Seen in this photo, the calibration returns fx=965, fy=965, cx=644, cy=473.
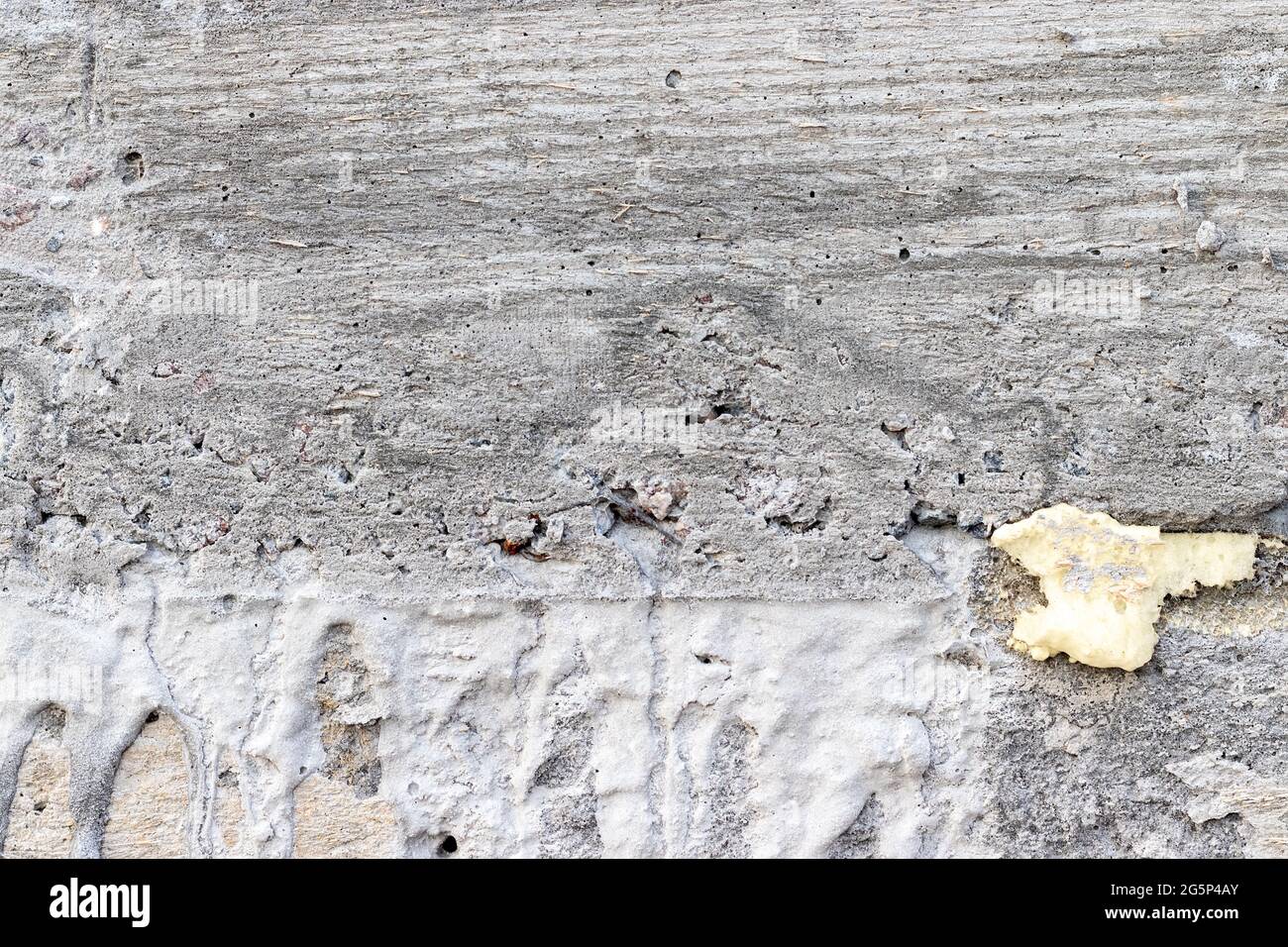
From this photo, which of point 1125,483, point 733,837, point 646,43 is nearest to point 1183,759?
point 1125,483

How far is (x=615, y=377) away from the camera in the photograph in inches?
62.2

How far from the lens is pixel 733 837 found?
5.14 ft

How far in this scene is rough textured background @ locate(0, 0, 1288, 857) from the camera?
1.52 metres

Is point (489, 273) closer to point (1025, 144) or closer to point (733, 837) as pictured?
point (1025, 144)

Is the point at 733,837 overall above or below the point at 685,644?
below

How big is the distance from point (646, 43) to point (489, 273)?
457 millimetres

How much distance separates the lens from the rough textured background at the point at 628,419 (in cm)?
152

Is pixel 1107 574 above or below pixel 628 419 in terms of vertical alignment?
below

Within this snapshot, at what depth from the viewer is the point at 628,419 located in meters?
1.58

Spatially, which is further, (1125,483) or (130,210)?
(130,210)
